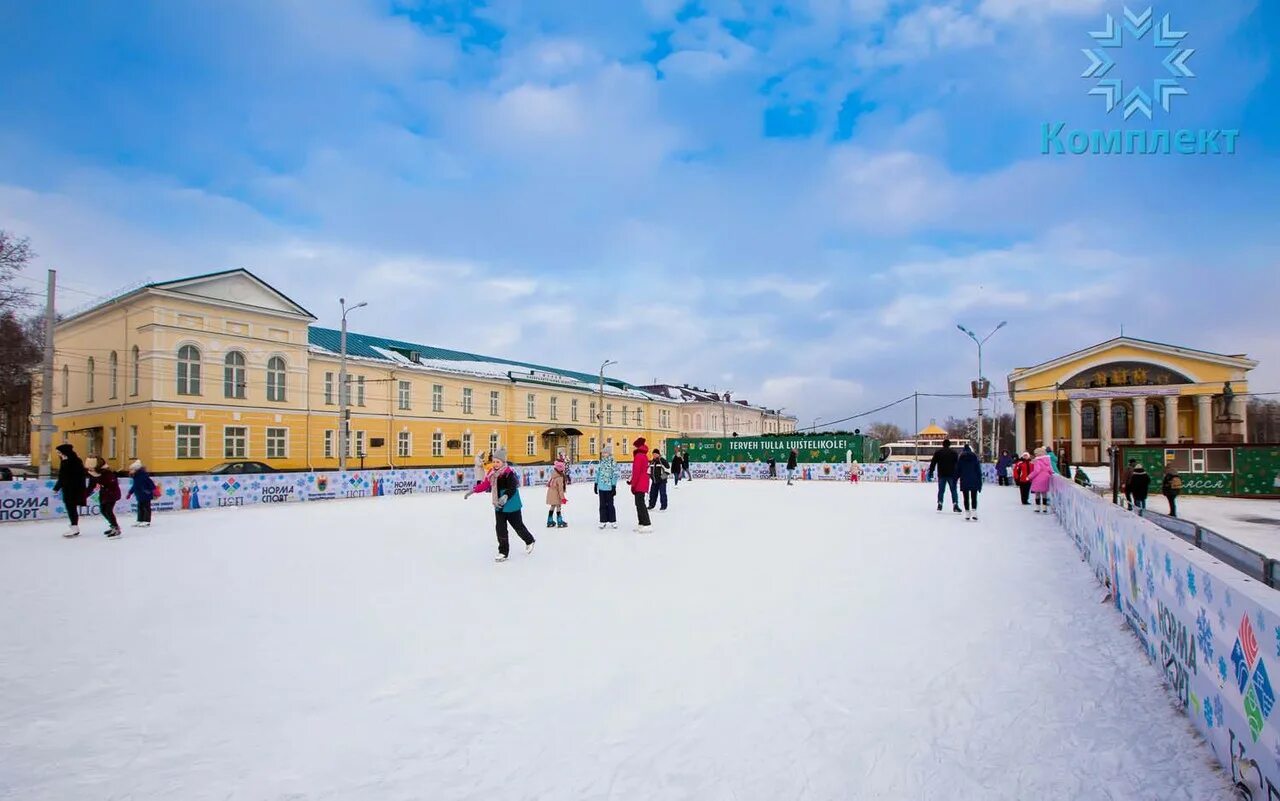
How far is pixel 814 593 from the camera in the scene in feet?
23.4

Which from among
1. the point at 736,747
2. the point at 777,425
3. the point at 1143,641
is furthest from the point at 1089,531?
the point at 777,425

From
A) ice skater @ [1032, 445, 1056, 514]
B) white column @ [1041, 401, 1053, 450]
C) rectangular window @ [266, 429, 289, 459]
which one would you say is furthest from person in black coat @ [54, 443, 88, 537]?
white column @ [1041, 401, 1053, 450]

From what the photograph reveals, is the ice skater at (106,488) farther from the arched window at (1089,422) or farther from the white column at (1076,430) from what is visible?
the arched window at (1089,422)

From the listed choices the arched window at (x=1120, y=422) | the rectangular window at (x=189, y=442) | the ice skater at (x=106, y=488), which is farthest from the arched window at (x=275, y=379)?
the arched window at (x=1120, y=422)

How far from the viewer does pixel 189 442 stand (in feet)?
101

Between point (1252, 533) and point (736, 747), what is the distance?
16957mm

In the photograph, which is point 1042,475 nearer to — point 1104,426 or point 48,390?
point 48,390

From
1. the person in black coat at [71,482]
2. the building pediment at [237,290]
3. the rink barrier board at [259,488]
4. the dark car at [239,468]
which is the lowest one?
the rink barrier board at [259,488]

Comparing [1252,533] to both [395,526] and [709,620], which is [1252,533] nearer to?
[709,620]

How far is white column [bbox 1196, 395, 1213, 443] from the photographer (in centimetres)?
4816

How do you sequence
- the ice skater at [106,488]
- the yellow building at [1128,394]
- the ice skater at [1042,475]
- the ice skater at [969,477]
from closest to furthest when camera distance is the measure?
1. the ice skater at [106,488]
2. the ice skater at [969,477]
3. the ice skater at [1042,475]
4. the yellow building at [1128,394]

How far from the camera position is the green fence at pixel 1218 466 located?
22281 millimetres

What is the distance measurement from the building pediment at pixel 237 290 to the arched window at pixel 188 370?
2.58m

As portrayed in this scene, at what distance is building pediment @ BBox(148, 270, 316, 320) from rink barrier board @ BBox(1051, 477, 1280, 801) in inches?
1407
